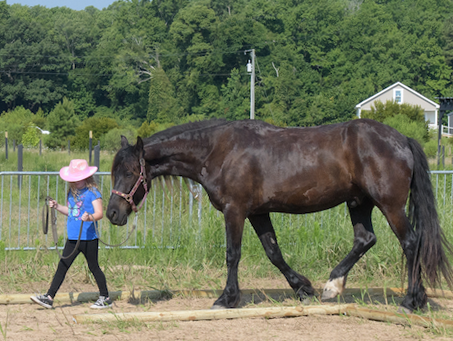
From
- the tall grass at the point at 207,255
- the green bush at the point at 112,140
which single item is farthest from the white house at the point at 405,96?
the tall grass at the point at 207,255

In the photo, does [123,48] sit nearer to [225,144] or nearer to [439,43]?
[439,43]

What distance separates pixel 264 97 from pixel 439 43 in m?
29.5

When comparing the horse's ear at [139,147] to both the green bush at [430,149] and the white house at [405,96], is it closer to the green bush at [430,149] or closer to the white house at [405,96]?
the green bush at [430,149]

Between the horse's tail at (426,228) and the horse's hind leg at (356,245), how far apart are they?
0.43 metres

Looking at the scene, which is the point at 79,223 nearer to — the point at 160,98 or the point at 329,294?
the point at 329,294

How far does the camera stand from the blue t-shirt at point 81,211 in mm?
5891

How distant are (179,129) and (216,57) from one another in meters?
65.2

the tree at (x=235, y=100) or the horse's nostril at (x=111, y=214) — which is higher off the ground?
the tree at (x=235, y=100)

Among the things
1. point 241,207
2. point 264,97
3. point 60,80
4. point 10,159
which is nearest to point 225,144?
point 241,207

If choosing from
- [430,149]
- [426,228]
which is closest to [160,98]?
[430,149]

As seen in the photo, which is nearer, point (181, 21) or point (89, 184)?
point (89, 184)

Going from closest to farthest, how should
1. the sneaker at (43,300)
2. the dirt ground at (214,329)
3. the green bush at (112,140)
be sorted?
the dirt ground at (214,329) → the sneaker at (43,300) → the green bush at (112,140)

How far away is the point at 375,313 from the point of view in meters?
5.18

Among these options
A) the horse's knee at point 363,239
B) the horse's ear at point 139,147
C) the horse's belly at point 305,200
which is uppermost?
the horse's ear at point 139,147
